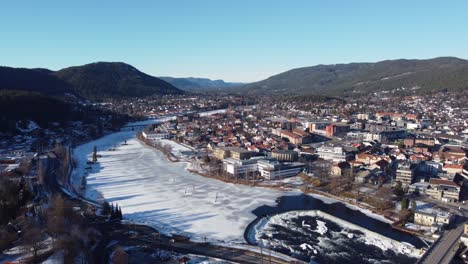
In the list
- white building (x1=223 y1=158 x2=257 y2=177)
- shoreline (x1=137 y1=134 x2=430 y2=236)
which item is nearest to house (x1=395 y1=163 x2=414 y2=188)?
shoreline (x1=137 y1=134 x2=430 y2=236)

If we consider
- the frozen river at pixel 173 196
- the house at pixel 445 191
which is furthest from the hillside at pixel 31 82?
the house at pixel 445 191

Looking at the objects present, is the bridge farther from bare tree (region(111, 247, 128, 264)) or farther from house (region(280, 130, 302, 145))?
bare tree (region(111, 247, 128, 264))

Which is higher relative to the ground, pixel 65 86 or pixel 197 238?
pixel 65 86

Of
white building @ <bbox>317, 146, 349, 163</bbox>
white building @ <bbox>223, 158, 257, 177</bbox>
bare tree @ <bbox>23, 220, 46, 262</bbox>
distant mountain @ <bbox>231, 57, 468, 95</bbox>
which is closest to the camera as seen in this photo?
bare tree @ <bbox>23, 220, 46, 262</bbox>

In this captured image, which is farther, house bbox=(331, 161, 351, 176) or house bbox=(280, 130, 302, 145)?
house bbox=(280, 130, 302, 145)

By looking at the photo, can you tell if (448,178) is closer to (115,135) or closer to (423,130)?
(423,130)

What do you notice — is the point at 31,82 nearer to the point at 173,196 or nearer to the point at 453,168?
the point at 173,196

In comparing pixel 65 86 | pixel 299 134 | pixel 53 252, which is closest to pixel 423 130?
pixel 299 134

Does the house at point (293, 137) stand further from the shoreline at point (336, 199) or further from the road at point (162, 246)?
the road at point (162, 246)

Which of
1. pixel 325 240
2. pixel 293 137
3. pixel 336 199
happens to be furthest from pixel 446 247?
pixel 293 137
